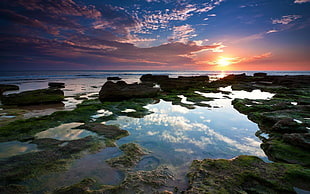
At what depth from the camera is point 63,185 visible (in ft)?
10.8

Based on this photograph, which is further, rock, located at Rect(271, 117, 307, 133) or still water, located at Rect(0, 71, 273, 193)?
rock, located at Rect(271, 117, 307, 133)

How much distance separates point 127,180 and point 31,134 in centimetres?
497

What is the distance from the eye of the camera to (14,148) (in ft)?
16.1

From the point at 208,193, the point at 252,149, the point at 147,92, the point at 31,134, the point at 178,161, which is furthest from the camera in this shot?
the point at 147,92

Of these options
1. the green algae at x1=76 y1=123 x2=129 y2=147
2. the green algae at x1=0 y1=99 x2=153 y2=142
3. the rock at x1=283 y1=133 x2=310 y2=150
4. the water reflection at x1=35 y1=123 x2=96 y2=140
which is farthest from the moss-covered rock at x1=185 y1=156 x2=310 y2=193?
the green algae at x1=0 y1=99 x2=153 y2=142

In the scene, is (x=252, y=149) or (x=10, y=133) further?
(x=10, y=133)

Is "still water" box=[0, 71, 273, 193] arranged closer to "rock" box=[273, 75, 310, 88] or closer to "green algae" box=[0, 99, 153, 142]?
"green algae" box=[0, 99, 153, 142]

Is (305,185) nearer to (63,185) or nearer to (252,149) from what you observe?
(252,149)

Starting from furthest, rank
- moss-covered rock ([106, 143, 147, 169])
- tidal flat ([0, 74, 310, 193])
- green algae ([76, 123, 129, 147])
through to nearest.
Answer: green algae ([76, 123, 129, 147])
moss-covered rock ([106, 143, 147, 169])
tidal flat ([0, 74, 310, 193])

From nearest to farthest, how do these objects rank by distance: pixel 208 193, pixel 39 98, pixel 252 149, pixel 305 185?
pixel 208 193 → pixel 305 185 → pixel 252 149 → pixel 39 98

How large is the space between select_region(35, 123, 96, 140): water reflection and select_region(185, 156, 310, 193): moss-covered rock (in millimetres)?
4394

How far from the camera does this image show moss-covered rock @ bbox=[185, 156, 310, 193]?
313 centimetres

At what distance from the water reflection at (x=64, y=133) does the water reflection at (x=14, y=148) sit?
650 millimetres

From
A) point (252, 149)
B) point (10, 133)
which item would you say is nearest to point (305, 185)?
point (252, 149)
